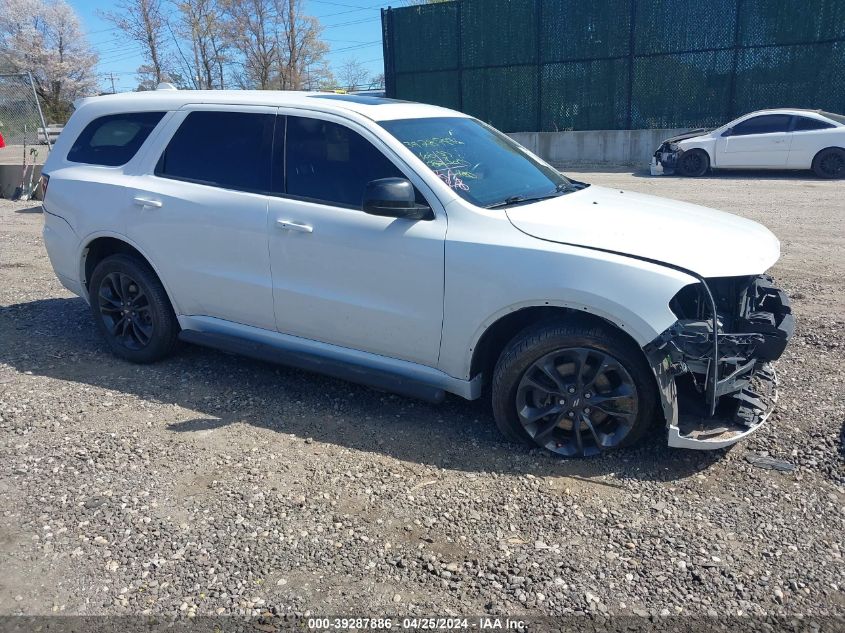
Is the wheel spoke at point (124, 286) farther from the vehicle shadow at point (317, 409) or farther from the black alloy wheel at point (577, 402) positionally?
the black alloy wheel at point (577, 402)

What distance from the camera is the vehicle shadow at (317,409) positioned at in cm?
376

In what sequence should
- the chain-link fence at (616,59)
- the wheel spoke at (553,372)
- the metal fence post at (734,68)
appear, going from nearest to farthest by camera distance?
the wheel spoke at (553,372), the chain-link fence at (616,59), the metal fence post at (734,68)

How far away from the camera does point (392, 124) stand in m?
4.23

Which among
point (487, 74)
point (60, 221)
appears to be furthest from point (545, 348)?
point (487, 74)

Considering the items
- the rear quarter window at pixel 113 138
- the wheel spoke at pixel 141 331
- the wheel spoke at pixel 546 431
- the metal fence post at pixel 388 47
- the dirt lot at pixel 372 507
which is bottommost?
the dirt lot at pixel 372 507

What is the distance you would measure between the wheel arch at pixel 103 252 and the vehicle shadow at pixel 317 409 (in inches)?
21.3

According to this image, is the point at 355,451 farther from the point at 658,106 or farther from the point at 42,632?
the point at 658,106

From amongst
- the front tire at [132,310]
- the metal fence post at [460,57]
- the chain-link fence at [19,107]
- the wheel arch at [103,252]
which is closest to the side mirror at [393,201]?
the wheel arch at [103,252]

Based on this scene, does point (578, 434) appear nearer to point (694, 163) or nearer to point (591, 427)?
point (591, 427)

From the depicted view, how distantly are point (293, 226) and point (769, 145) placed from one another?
14219 millimetres

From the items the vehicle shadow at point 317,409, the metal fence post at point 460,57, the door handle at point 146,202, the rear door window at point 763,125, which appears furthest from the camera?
the metal fence post at point 460,57

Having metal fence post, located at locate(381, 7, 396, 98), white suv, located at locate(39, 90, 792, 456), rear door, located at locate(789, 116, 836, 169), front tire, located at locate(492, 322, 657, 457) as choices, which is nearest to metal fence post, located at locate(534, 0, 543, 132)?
metal fence post, located at locate(381, 7, 396, 98)

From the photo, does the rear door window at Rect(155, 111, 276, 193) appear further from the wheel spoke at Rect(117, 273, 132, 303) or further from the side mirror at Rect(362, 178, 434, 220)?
the side mirror at Rect(362, 178, 434, 220)

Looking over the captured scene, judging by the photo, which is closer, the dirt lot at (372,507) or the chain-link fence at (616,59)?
the dirt lot at (372,507)
